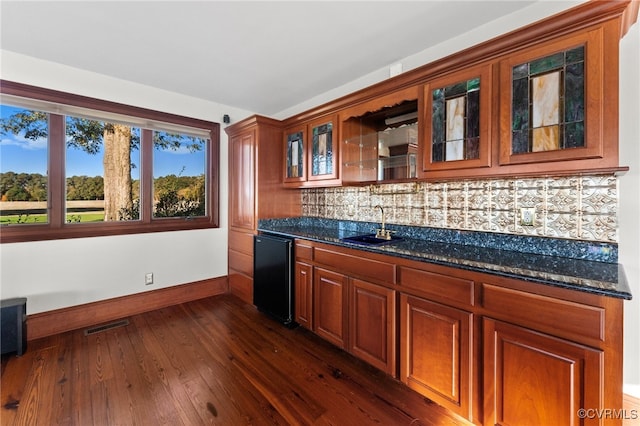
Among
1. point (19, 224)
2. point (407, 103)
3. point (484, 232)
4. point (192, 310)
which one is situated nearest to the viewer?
point (484, 232)

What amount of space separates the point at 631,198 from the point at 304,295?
2289 millimetres

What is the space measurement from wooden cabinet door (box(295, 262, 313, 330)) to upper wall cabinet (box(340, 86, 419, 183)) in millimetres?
937

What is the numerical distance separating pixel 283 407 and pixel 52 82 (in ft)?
11.3

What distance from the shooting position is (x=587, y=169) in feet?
4.35

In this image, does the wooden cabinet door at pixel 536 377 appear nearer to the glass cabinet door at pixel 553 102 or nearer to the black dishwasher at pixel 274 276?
the glass cabinet door at pixel 553 102

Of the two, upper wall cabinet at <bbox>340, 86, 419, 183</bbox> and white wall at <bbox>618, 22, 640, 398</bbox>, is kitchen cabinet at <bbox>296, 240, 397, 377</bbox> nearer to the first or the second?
upper wall cabinet at <bbox>340, 86, 419, 183</bbox>

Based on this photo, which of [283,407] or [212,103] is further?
[212,103]

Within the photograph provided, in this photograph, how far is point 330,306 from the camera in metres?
2.29

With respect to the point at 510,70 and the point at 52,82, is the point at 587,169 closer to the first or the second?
the point at 510,70

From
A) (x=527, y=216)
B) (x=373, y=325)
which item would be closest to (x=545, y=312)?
(x=527, y=216)

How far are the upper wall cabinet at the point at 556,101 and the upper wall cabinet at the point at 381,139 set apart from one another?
0.64 metres

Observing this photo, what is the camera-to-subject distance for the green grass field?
2.40m

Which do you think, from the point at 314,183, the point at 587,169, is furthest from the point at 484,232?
the point at 314,183

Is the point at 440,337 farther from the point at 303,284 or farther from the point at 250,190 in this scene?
the point at 250,190
